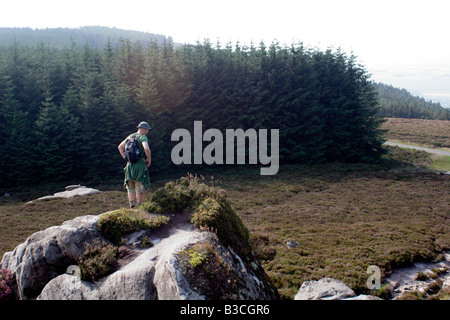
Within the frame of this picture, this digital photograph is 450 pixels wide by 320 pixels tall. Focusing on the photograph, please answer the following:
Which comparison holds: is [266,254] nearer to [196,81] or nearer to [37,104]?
[196,81]

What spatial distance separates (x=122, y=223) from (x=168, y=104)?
74.8 feet

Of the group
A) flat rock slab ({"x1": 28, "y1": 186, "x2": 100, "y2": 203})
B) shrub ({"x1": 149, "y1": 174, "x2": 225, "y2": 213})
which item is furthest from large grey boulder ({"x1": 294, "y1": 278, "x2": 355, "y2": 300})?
flat rock slab ({"x1": 28, "y1": 186, "x2": 100, "y2": 203})

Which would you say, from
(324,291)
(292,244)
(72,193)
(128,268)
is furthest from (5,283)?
(72,193)

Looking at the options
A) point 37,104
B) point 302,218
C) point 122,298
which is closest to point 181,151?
point 37,104

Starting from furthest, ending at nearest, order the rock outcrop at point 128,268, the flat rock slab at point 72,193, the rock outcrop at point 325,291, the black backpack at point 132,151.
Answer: the flat rock slab at point 72,193, the black backpack at point 132,151, the rock outcrop at point 325,291, the rock outcrop at point 128,268

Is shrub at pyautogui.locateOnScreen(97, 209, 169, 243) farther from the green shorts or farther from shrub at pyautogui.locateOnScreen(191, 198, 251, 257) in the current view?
the green shorts

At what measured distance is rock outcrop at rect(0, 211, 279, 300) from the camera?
15.0 ft

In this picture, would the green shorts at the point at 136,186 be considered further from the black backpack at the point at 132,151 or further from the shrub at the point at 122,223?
the shrub at the point at 122,223

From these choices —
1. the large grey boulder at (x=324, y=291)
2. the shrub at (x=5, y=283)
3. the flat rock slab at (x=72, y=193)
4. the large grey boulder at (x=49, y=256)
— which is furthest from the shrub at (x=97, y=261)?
the flat rock slab at (x=72, y=193)

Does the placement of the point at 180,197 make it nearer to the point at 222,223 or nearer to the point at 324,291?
the point at 222,223

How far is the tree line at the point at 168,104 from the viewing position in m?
24.7

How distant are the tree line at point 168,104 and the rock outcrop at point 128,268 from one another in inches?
764

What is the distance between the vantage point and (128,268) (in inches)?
203

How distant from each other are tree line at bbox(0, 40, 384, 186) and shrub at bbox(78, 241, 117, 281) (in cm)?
2023
